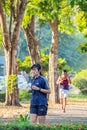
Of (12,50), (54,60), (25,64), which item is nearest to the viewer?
(12,50)

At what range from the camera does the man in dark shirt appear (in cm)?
1180

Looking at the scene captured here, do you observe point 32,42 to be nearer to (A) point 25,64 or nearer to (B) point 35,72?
(A) point 25,64

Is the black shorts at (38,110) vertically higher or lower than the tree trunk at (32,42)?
lower

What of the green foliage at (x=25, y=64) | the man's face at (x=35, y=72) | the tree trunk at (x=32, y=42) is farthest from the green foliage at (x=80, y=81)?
the man's face at (x=35, y=72)

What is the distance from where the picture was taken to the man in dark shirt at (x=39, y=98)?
11797mm

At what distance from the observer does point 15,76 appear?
25.6m

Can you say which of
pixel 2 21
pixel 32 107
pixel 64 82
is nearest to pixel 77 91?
pixel 2 21

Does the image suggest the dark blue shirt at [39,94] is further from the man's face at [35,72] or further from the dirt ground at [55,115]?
the dirt ground at [55,115]

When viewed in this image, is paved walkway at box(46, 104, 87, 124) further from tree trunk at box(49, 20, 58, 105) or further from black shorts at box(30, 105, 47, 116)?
tree trunk at box(49, 20, 58, 105)

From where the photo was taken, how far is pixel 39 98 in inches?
469

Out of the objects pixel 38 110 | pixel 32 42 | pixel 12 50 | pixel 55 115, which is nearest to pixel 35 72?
pixel 38 110

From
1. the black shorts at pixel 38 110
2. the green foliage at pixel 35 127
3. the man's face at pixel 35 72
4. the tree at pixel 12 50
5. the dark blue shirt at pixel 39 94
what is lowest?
the green foliage at pixel 35 127

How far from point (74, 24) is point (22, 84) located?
19.1m

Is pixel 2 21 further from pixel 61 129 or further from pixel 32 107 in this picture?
pixel 61 129
